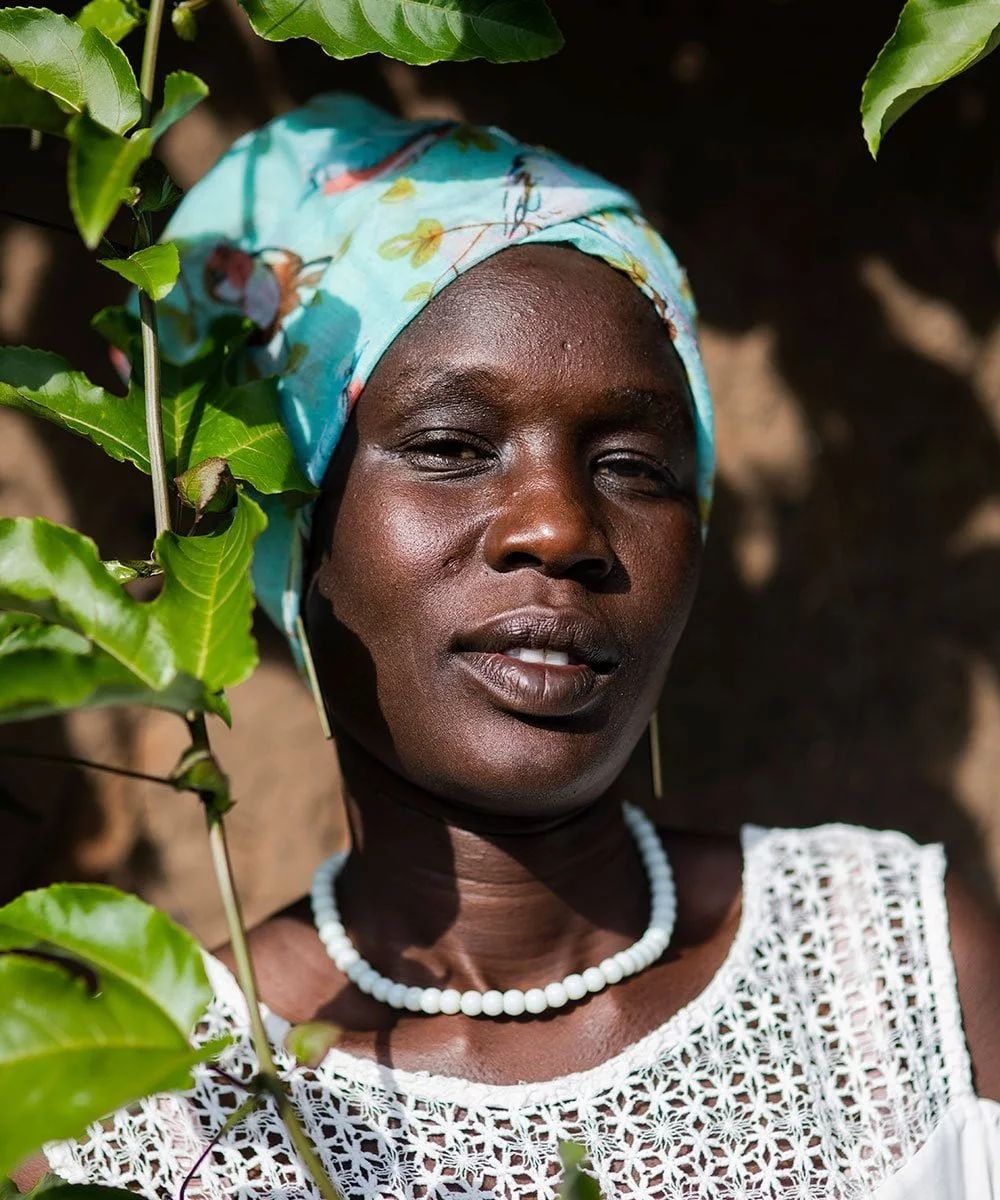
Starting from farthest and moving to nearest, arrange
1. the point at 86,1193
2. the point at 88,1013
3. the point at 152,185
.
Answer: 1. the point at 152,185
2. the point at 86,1193
3. the point at 88,1013

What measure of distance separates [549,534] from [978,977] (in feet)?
2.85

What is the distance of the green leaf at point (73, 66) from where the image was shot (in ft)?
4.51

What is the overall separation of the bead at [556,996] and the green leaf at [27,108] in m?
1.16

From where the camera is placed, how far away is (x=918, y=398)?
272cm

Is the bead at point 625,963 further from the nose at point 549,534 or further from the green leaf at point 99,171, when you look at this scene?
the green leaf at point 99,171

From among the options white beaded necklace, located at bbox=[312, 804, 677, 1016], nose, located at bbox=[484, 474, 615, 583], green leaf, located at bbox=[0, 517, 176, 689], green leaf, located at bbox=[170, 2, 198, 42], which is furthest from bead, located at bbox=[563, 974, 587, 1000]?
green leaf, located at bbox=[170, 2, 198, 42]

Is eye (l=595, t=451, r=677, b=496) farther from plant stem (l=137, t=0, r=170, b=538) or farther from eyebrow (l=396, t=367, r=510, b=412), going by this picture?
plant stem (l=137, t=0, r=170, b=538)

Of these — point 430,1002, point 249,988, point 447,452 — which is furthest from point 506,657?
point 249,988

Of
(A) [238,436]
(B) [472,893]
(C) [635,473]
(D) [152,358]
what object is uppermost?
(D) [152,358]

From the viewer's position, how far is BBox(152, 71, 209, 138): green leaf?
1.22m

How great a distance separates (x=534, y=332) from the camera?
1.75 metres

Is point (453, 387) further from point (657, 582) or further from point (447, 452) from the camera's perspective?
point (657, 582)

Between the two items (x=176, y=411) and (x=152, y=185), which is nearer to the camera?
(x=152, y=185)

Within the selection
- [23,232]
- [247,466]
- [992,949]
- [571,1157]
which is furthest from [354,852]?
[23,232]
